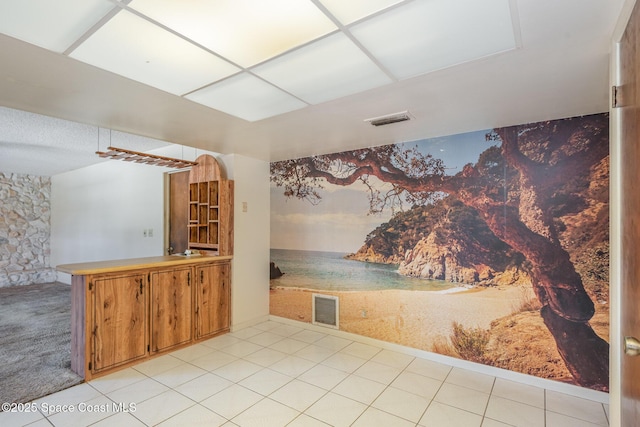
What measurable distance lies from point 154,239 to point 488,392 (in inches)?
185

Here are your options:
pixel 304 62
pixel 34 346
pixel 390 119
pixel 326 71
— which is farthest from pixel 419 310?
pixel 34 346

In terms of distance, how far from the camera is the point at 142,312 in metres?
3.08

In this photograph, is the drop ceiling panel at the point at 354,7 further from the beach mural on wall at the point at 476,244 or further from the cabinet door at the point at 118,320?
the cabinet door at the point at 118,320

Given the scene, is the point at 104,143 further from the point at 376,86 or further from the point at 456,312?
the point at 456,312

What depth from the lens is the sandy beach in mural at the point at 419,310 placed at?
2906 millimetres

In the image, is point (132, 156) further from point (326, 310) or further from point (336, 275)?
point (326, 310)

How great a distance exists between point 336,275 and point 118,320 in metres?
2.34

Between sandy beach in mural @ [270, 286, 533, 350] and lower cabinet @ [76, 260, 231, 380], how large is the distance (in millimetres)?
1228

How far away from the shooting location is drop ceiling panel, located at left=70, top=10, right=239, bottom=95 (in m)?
1.48

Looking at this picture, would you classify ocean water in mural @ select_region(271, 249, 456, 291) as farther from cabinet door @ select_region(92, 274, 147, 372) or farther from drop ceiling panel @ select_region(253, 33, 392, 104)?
drop ceiling panel @ select_region(253, 33, 392, 104)

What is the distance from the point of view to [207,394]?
2.51 metres

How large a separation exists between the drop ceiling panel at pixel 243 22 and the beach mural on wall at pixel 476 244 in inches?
85.6

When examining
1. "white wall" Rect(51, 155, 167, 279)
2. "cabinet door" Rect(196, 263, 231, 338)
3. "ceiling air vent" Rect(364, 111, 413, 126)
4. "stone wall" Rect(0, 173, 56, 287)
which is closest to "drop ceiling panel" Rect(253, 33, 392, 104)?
"ceiling air vent" Rect(364, 111, 413, 126)

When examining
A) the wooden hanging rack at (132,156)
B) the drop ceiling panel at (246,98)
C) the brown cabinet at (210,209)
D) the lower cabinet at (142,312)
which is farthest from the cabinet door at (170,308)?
the drop ceiling panel at (246,98)
